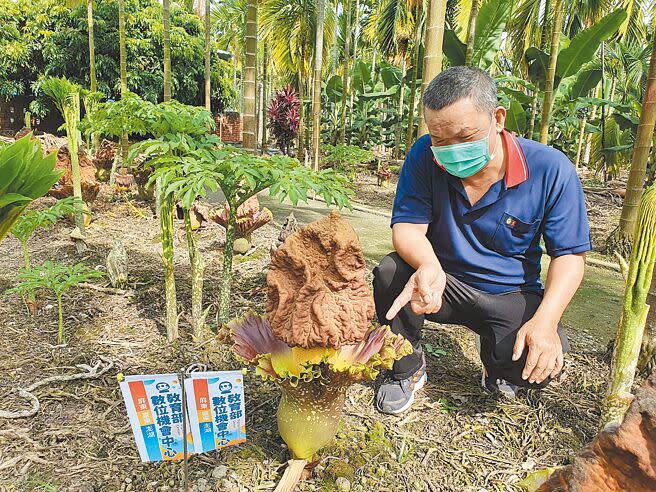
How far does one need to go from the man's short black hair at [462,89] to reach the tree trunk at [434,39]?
986 mm

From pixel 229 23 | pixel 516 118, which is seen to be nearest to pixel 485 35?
pixel 516 118

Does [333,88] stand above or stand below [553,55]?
above

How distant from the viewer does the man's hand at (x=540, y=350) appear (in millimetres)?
1964

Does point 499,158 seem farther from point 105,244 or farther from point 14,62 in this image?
point 14,62

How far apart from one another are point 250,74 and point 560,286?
139 inches

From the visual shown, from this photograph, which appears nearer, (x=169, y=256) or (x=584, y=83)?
(x=169, y=256)

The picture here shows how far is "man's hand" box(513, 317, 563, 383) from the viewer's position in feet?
6.44

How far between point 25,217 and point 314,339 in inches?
89.2

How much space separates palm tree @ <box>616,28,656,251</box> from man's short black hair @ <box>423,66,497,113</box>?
2717 millimetres

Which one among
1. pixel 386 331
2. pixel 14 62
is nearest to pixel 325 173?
pixel 386 331

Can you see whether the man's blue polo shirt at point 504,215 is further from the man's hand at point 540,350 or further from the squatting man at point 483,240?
the man's hand at point 540,350

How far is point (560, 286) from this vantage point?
209cm

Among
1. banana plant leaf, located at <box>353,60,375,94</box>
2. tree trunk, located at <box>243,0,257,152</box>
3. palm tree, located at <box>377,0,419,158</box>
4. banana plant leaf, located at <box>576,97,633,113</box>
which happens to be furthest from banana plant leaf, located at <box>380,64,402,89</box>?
tree trunk, located at <box>243,0,257,152</box>

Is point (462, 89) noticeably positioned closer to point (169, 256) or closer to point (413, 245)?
point (413, 245)
